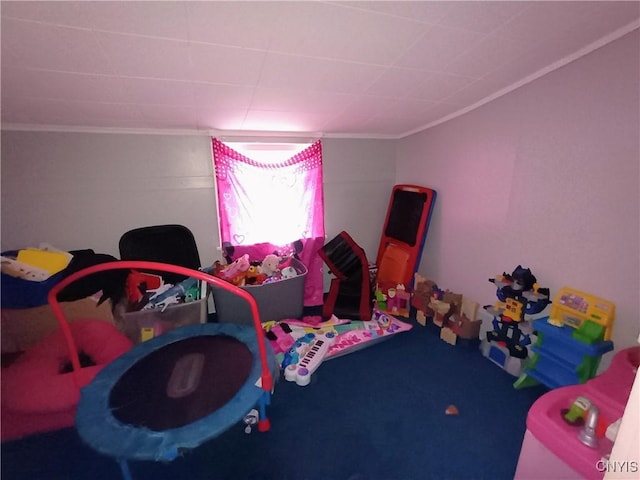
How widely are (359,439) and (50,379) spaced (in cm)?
190

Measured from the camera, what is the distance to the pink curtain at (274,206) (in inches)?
119

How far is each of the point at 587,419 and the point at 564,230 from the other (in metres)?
1.38

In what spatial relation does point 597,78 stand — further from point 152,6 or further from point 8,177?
point 8,177

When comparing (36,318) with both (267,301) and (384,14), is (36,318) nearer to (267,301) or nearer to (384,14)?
(267,301)

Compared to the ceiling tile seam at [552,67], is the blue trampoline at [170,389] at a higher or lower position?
lower

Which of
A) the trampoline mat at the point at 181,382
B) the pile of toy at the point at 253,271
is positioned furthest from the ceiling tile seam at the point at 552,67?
the trampoline mat at the point at 181,382

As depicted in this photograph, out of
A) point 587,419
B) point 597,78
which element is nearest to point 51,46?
point 587,419

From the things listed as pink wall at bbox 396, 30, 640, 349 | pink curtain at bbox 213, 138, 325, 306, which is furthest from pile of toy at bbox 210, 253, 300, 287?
pink wall at bbox 396, 30, 640, 349

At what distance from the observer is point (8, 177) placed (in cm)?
237

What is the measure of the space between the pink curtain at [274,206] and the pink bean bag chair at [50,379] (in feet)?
4.50

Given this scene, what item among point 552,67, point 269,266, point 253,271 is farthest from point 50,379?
point 552,67

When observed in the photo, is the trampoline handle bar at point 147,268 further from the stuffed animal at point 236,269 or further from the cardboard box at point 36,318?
the stuffed animal at point 236,269

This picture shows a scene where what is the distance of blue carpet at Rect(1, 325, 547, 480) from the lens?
163 cm

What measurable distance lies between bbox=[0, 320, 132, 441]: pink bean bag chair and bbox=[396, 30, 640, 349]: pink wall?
122 inches
